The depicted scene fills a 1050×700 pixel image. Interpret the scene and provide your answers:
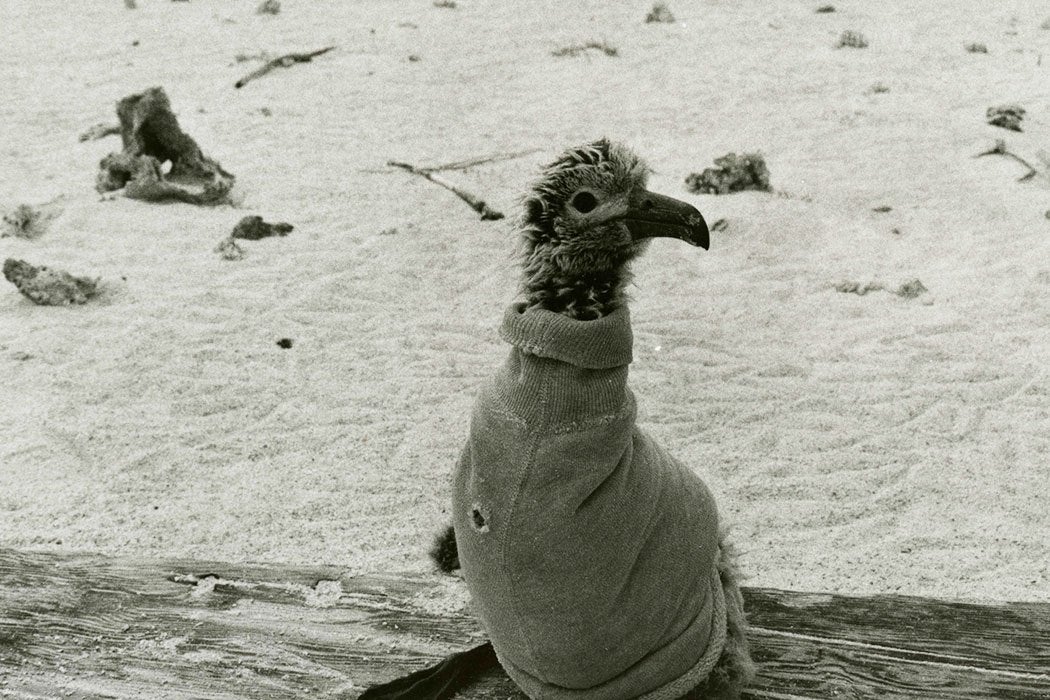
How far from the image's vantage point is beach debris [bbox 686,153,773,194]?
790 cm

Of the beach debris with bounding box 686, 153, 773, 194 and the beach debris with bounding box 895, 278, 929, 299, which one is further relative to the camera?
the beach debris with bounding box 686, 153, 773, 194

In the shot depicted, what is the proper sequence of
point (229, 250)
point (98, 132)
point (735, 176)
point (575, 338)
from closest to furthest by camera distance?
point (575, 338)
point (229, 250)
point (735, 176)
point (98, 132)

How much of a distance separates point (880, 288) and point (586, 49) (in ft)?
20.1

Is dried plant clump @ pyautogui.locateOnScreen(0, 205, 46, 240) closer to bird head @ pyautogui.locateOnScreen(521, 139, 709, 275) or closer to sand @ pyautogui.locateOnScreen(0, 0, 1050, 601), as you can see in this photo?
sand @ pyautogui.locateOnScreen(0, 0, 1050, 601)

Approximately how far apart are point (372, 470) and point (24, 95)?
8.46 metres

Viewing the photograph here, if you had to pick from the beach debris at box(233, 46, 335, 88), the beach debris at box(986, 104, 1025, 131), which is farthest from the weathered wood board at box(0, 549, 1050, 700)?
the beach debris at box(233, 46, 335, 88)

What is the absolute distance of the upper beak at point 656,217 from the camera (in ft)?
6.95

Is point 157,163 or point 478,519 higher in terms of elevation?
point 478,519

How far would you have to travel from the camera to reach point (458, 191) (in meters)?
8.16

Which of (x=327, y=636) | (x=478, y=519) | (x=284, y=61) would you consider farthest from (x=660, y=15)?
(x=478, y=519)

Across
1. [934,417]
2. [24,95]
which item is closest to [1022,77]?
[934,417]

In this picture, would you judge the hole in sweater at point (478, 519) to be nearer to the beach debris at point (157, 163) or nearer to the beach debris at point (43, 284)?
the beach debris at point (43, 284)

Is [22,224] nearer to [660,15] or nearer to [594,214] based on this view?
[594,214]

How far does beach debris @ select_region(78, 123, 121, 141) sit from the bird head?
28.7 feet
